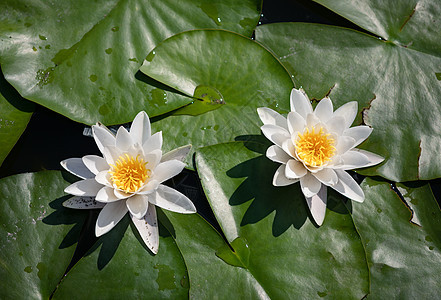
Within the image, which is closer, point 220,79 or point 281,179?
point 281,179

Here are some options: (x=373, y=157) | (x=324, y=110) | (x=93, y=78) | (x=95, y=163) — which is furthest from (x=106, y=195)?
(x=373, y=157)

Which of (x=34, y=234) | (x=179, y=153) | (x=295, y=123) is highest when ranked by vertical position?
(x=295, y=123)

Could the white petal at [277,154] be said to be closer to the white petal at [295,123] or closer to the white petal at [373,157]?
the white petal at [295,123]

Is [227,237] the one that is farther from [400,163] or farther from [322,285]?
[400,163]

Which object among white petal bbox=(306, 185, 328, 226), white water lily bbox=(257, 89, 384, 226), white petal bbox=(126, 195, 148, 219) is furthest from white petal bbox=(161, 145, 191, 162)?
white petal bbox=(306, 185, 328, 226)

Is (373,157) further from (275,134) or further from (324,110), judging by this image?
(275,134)
